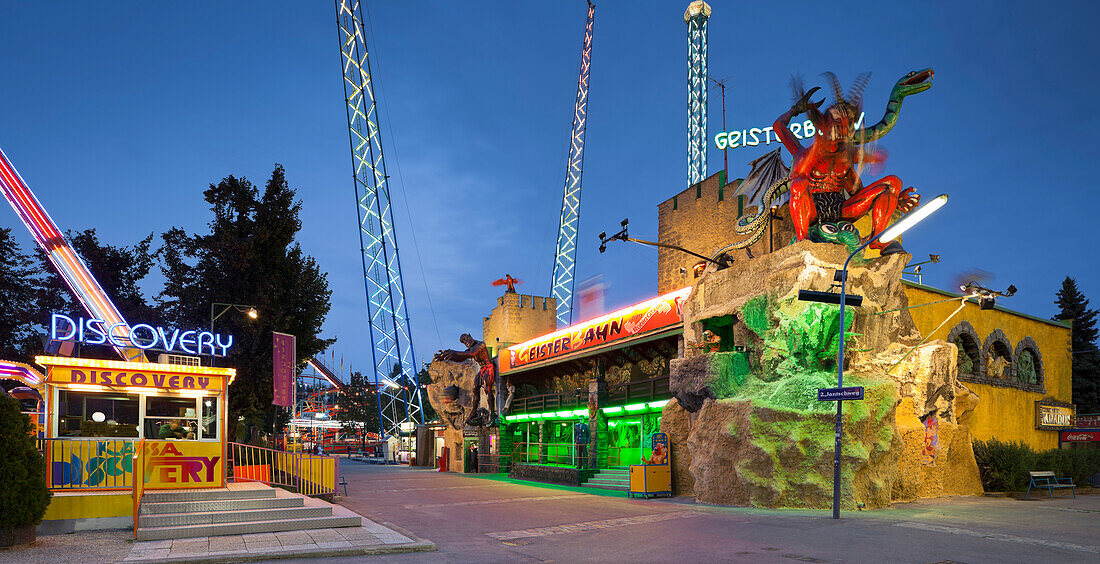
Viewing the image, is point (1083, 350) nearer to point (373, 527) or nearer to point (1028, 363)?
point (1028, 363)

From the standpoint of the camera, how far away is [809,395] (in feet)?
53.4

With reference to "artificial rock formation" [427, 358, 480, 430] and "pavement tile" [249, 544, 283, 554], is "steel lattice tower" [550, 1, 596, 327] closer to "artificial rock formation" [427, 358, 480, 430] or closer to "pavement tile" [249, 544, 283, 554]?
"artificial rock formation" [427, 358, 480, 430]

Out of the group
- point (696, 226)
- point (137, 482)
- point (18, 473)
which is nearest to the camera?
point (18, 473)

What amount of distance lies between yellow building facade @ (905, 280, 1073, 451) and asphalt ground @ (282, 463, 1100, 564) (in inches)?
157

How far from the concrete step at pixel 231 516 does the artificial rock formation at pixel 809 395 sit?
361 inches

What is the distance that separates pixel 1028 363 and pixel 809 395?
1381 centimetres

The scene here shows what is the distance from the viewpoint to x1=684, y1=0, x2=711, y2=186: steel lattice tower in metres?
37.8

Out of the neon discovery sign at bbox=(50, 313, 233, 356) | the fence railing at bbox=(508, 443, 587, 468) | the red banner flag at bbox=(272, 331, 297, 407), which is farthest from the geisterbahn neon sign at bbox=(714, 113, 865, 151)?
the neon discovery sign at bbox=(50, 313, 233, 356)

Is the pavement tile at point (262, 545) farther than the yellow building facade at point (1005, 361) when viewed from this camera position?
No

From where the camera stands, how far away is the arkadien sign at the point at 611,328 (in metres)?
22.4

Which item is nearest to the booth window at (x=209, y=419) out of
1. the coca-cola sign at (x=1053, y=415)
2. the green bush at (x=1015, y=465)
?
the green bush at (x=1015, y=465)

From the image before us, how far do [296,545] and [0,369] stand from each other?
12879 millimetres

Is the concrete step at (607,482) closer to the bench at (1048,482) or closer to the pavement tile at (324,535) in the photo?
the bench at (1048,482)

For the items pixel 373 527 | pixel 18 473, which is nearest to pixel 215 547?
pixel 373 527
